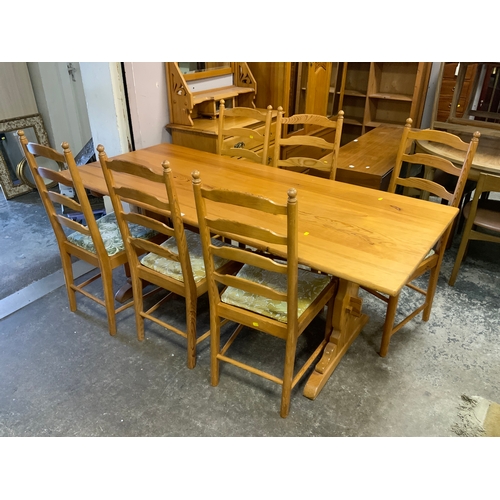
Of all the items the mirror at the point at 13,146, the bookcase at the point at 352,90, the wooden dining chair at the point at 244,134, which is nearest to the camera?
the wooden dining chair at the point at 244,134

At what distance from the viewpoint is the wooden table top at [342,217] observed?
4.57 feet

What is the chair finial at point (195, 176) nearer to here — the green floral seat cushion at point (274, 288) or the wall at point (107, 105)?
the green floral seat cushion at point (274, 288)

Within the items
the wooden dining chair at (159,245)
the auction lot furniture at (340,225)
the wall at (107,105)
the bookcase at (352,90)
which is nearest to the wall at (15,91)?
the wall at (107,105)

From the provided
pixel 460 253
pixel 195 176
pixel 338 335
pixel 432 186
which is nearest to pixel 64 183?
pixel 195 176

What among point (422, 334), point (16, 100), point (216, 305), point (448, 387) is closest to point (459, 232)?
point (422, 334)

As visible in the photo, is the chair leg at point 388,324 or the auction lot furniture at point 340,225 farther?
the chair leg at point 388,324

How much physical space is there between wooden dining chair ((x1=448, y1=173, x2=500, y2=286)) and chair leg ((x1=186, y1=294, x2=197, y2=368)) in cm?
167

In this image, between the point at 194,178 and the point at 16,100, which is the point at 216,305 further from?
the point at 16,100

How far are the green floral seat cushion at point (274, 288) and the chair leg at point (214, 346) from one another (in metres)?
0.10

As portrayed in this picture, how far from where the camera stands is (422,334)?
7.22ft

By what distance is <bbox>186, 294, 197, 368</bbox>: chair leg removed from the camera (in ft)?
6.04

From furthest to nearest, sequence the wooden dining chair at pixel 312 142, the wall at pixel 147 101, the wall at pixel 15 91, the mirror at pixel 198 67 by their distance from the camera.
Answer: the wall at pixel 15 91 → the mirror at pixel 198 67 → the wall at pixel 147 101 → the wooden dining chair at pixel 312 142

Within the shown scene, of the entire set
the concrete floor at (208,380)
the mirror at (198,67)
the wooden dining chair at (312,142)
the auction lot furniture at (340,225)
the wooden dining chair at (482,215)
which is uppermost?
the mirror at (198,67)

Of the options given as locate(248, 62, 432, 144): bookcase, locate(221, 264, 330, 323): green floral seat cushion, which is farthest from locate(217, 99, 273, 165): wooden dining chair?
locate(248, 62, 432, 144): bookcase
